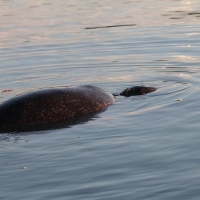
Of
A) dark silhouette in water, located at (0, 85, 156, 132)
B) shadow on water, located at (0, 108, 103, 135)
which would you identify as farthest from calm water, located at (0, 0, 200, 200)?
dark silhouette in water, located at (0, 85, 156, 132)

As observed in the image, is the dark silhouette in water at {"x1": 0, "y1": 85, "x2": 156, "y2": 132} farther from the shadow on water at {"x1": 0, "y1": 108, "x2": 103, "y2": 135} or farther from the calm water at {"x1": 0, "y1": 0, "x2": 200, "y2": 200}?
the calm water at {"x1": 0, "y1": 0, "x2": 200, "y2": 200}

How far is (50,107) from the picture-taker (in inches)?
448

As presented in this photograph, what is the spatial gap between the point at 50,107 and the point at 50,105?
36mm

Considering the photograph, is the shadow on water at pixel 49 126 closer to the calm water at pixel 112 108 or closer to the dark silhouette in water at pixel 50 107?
the dark silhouette in water at pixel 50 107

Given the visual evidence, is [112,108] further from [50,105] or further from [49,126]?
[49,126]

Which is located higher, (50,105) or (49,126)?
(50,105)

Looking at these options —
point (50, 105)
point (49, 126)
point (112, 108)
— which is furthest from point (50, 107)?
point (112, 108)

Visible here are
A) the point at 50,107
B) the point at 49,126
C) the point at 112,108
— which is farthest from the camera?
the point at 112,108

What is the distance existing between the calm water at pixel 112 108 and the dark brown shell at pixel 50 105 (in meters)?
0.47

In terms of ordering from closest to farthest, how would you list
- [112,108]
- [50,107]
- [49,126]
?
[49,126] < [50,107] < [112,108]

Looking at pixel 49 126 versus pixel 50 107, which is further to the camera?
pixel 50 107

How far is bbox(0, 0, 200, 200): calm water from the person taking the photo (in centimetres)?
778

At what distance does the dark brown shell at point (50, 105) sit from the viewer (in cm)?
1102

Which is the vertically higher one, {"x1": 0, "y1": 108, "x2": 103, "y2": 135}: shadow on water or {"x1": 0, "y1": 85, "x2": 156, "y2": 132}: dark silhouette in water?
{"x1": 0, "y1": 85, "x2": 156, "y2": 132}: dark silhouette in water
